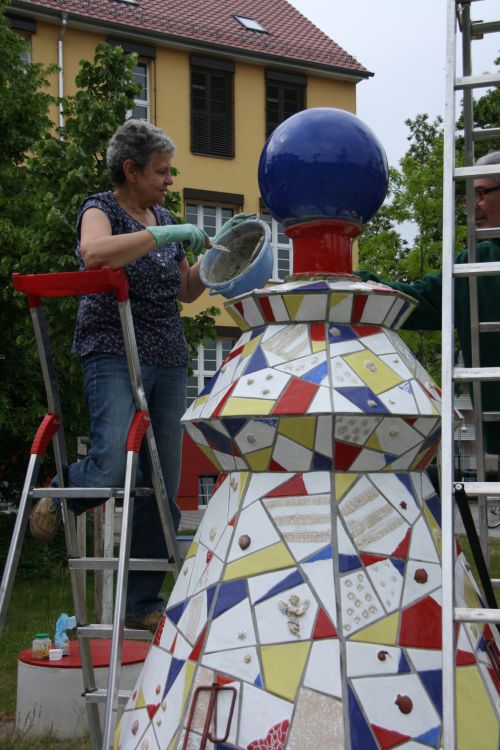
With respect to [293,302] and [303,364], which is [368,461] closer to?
[303,364]

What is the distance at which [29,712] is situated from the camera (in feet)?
14.5

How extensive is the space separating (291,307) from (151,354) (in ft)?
3.35

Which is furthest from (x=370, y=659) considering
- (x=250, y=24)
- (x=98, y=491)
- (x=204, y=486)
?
(x=250, y=24)

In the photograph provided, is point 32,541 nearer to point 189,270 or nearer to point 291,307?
point 189,270

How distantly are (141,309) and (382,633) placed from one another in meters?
1.65

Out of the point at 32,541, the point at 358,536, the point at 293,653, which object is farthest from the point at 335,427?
the point at 32,541

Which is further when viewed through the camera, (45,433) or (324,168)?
(45,433)

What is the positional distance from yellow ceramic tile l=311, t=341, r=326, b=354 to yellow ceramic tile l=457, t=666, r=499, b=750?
0.85m

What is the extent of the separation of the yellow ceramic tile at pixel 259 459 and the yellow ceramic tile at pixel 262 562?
0.71 ft

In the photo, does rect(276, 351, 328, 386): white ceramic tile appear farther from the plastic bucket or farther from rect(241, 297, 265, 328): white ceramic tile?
the plastic bucket

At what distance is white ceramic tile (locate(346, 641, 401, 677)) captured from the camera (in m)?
2.13

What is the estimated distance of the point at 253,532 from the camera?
2.34m

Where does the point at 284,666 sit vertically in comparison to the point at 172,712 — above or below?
above

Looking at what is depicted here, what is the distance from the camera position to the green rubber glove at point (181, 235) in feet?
10.0
